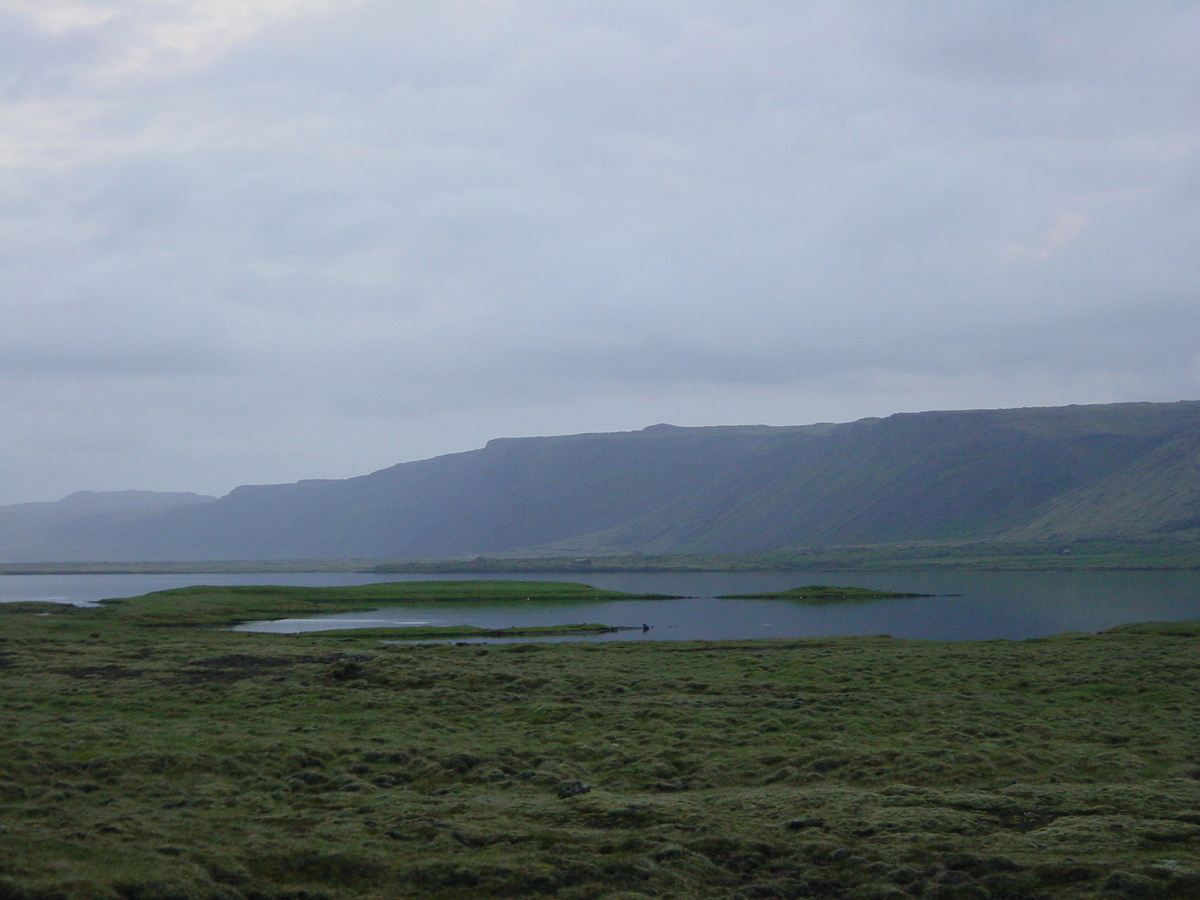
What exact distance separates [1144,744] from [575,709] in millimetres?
16265

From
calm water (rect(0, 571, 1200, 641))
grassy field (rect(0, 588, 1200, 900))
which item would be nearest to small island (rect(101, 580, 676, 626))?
calm water (rect(0, 571, 1200, 641))

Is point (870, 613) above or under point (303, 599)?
under

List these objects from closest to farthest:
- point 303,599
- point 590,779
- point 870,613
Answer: point 590,779 < point 870,613 < point 303,599

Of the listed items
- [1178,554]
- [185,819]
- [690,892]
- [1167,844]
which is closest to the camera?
[690,892]

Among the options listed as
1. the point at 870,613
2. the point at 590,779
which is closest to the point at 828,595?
the point at 870,613

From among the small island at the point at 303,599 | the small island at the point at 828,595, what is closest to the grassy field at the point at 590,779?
the small island at the point at 303,599

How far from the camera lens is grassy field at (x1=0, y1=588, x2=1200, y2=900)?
15539 mm

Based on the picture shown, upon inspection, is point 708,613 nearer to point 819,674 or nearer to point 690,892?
point 819,674

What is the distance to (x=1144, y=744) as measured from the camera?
1025 inches

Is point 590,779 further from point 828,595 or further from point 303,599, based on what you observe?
point 828,595

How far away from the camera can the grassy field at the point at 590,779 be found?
15539mm

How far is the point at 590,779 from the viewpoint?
22.8 m

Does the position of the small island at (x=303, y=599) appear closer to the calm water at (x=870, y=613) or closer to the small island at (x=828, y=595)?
the calm water at (x=870, y=613)

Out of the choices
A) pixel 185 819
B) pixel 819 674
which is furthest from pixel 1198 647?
pixel 185 819
